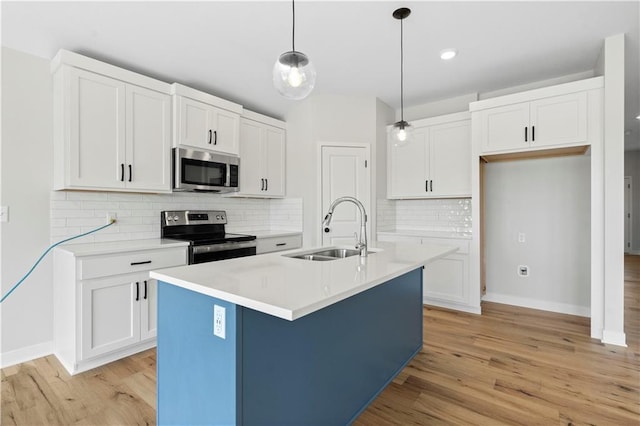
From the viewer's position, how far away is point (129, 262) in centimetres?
257

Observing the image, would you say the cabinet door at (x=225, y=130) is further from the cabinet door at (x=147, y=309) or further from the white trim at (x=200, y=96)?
the cabinet door at (x=147, y=309)

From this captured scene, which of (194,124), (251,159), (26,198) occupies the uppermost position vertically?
(194,124)

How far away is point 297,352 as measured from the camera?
4.96ft

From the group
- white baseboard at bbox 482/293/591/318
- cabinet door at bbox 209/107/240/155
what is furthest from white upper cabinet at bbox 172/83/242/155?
white baseboard at bbox 482/293/591/318

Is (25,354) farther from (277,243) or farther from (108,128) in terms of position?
(277,243)

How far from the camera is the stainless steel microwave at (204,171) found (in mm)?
3148

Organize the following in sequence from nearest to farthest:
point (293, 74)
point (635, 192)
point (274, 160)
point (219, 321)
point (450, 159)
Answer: point (219, 321), point (293, 74), point (450, 159), point (274, 160), point (635, 192)

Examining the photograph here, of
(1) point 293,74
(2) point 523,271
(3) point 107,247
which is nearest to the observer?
(1) point 293,74

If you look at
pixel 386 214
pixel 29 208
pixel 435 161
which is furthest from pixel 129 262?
pixel 435 161

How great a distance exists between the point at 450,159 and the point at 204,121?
9.48 ft

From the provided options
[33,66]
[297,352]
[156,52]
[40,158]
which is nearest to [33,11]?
[33,66]

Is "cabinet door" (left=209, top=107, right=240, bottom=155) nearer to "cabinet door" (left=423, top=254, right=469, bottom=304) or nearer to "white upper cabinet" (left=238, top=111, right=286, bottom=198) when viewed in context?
"white upper cabinet" (left=238, top=111, right=286, bottom=198)

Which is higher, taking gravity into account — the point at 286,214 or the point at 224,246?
the point at 286,214

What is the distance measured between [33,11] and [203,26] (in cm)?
110
